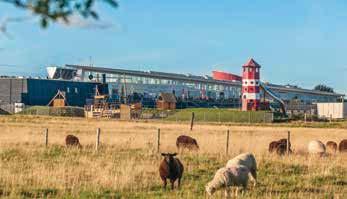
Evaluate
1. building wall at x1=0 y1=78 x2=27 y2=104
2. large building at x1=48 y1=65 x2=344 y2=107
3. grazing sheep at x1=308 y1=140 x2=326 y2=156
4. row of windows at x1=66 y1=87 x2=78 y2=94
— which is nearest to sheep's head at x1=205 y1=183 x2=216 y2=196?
grazing sheep at x1=308 y1=140 x2=326 y2=156

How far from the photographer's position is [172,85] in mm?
162875

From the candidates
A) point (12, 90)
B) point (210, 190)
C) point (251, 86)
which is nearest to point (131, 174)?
point (210, 190)

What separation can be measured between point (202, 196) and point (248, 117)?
65233mm

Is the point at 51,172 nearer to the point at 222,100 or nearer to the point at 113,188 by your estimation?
the point at 113,188

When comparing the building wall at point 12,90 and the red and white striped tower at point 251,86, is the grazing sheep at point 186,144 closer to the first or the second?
the red and white striped tower at point 251,86

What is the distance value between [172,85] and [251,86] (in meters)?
72.4

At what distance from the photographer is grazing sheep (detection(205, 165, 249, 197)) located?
1462 centimetres

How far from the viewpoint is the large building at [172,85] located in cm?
14000

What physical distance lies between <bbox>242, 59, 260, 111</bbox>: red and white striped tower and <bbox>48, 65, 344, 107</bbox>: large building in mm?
45923

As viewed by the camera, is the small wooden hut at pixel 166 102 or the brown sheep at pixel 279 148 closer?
the brown sheep at pixel 279 148

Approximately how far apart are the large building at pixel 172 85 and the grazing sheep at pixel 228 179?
122 meters

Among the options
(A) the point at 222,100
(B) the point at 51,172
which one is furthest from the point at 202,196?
(A) the point at 222,100

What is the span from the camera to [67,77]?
13688 cm

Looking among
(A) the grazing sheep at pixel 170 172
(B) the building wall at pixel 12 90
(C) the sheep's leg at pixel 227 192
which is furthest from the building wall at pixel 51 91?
(C) the sheep's leg at pixel 227 192
